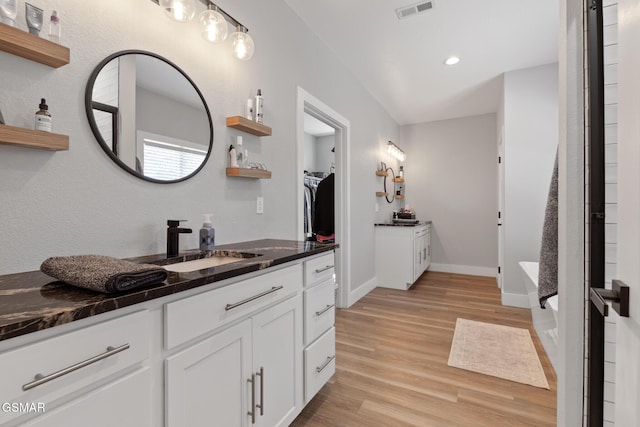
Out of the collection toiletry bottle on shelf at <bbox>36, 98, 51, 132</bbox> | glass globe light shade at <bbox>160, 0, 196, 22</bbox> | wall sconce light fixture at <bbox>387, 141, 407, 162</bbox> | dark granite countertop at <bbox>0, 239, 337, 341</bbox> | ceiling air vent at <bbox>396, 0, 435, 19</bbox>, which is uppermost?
ceiling air vent at <bbox>396, 0, 435, 19</bbox>

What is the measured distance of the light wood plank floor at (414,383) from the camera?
1.61m

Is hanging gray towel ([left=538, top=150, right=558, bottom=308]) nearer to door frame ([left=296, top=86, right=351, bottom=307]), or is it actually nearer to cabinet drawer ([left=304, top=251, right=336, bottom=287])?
cabinet drawer ([left=304, top=251, right=336, bottom=287])

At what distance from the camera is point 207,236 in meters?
1.52

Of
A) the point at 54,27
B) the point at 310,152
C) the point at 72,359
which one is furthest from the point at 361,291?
the point at 54,27

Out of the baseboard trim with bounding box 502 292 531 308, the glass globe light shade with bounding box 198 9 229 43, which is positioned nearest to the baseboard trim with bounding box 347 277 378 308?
the baseboard trim with bounding box 502 292 531 308

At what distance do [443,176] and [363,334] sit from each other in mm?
3644

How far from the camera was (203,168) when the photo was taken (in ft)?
5.32

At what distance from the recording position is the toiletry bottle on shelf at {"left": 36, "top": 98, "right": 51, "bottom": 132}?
3.20 feet

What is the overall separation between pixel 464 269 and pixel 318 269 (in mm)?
4351

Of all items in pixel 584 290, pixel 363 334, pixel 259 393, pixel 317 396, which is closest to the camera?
pixel 584 290

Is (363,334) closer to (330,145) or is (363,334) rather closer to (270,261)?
(270,261)

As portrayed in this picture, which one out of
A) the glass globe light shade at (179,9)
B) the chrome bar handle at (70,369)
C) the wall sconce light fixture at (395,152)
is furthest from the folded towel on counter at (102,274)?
the wall sconce light fixture at (395,152)

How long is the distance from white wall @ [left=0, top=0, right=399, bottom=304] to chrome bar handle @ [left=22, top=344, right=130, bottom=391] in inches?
23.2

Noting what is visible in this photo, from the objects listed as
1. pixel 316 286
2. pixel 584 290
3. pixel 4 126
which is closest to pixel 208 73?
pixel 4 126
